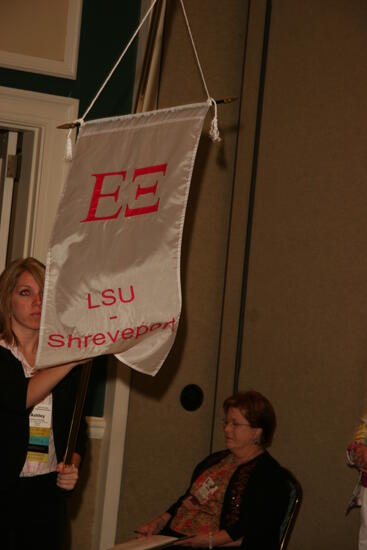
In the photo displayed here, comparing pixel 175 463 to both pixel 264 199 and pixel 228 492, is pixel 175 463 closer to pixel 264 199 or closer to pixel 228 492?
pixel 228 492

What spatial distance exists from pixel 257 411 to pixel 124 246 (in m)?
1.16

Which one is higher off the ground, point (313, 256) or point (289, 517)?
point (313, 256)

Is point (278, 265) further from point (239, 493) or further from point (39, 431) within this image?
point (39, 431)

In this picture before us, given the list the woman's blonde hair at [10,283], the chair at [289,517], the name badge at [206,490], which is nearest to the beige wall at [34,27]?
the woman's blonde hair at [10,283]

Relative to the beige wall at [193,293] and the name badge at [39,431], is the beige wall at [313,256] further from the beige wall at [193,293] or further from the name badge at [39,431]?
the name badge at [39,431]

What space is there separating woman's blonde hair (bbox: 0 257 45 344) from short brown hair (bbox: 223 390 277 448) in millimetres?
1029

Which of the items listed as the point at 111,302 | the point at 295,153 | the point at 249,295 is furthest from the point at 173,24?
the point at 111,302

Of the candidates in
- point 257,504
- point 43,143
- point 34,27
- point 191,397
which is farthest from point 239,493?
point 34,27

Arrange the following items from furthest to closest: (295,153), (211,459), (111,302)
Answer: (295,153) < (211,459) < (111,302)

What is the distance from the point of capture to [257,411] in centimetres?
325

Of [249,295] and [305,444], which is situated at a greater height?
[249,295]

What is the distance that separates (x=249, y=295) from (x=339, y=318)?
49 centimetres

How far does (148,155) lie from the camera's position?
97.1 inches

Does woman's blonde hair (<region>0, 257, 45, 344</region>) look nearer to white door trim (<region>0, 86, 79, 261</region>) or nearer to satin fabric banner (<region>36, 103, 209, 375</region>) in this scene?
satin fabric banner (<region>36, 103, 209, 375</region>)
